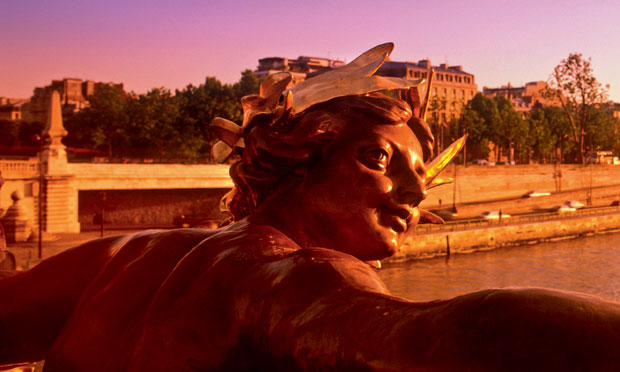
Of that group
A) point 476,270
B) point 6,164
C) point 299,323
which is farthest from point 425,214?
point 6,164

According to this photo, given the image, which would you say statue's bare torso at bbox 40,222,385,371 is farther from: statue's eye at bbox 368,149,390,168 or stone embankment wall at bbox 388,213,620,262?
stone embankment wall at bbox 388,213,620,262

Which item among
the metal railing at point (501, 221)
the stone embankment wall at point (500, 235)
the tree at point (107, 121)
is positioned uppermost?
the tree at point (107, 121)

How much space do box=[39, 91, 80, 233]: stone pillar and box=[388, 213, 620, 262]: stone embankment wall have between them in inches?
506

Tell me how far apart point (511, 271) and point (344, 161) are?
25.6 meters

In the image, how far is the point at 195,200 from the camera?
1325 inches

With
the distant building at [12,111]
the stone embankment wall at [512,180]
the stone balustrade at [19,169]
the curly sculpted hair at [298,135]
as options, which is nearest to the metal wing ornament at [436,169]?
the curly sculpted hair at [298,135]

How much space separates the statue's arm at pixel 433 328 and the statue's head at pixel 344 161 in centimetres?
48

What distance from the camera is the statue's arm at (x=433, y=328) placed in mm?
520

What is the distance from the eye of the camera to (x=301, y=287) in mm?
734

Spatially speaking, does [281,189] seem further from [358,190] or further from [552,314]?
[552,314]

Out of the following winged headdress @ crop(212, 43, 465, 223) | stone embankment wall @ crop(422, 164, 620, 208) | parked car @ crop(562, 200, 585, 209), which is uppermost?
winged headdress @ crop(212, 43, 465, 223)

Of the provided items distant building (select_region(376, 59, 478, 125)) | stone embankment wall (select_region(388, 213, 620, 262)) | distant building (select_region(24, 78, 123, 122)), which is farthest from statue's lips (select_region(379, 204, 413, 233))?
distant building (select_region(376, 59, 478, 125))

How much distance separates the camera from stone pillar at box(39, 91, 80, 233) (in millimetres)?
25700

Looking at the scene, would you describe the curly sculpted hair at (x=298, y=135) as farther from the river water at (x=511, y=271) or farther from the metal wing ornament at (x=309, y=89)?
the river water at (x=511, y=271)
